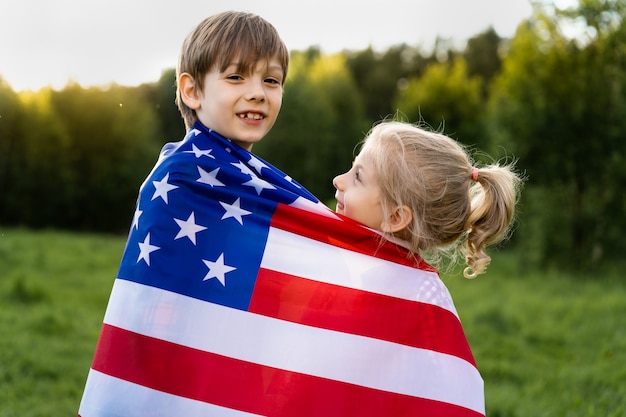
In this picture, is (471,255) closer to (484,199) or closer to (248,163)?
(484,199)

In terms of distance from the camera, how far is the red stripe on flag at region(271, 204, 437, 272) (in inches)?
112

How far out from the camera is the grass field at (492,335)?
5672mm

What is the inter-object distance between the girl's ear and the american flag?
0.20 feet

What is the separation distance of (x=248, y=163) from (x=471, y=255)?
3.12ft

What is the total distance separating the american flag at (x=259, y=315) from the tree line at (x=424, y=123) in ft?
2.17

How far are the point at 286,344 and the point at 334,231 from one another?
46 cm

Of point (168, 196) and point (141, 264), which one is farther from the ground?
point (168, 196)

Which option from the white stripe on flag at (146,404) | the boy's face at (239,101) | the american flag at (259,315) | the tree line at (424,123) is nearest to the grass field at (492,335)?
the tree line at (424,123)

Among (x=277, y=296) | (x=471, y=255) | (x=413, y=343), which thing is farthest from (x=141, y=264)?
(x=471, y=255)

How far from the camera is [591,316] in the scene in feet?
32.0

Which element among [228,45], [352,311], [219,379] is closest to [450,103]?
[228,45]

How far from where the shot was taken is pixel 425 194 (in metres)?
2.84

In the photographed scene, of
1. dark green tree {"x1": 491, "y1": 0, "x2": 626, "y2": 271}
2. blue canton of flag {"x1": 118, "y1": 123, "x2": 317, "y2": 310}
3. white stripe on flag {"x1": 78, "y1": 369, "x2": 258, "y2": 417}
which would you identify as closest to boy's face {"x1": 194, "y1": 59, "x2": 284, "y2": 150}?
blue canton of flag {"x1": 118, "y1": 123, "x2": 317, "y2": 310}

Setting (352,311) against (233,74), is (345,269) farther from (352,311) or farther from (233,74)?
(233,74)
